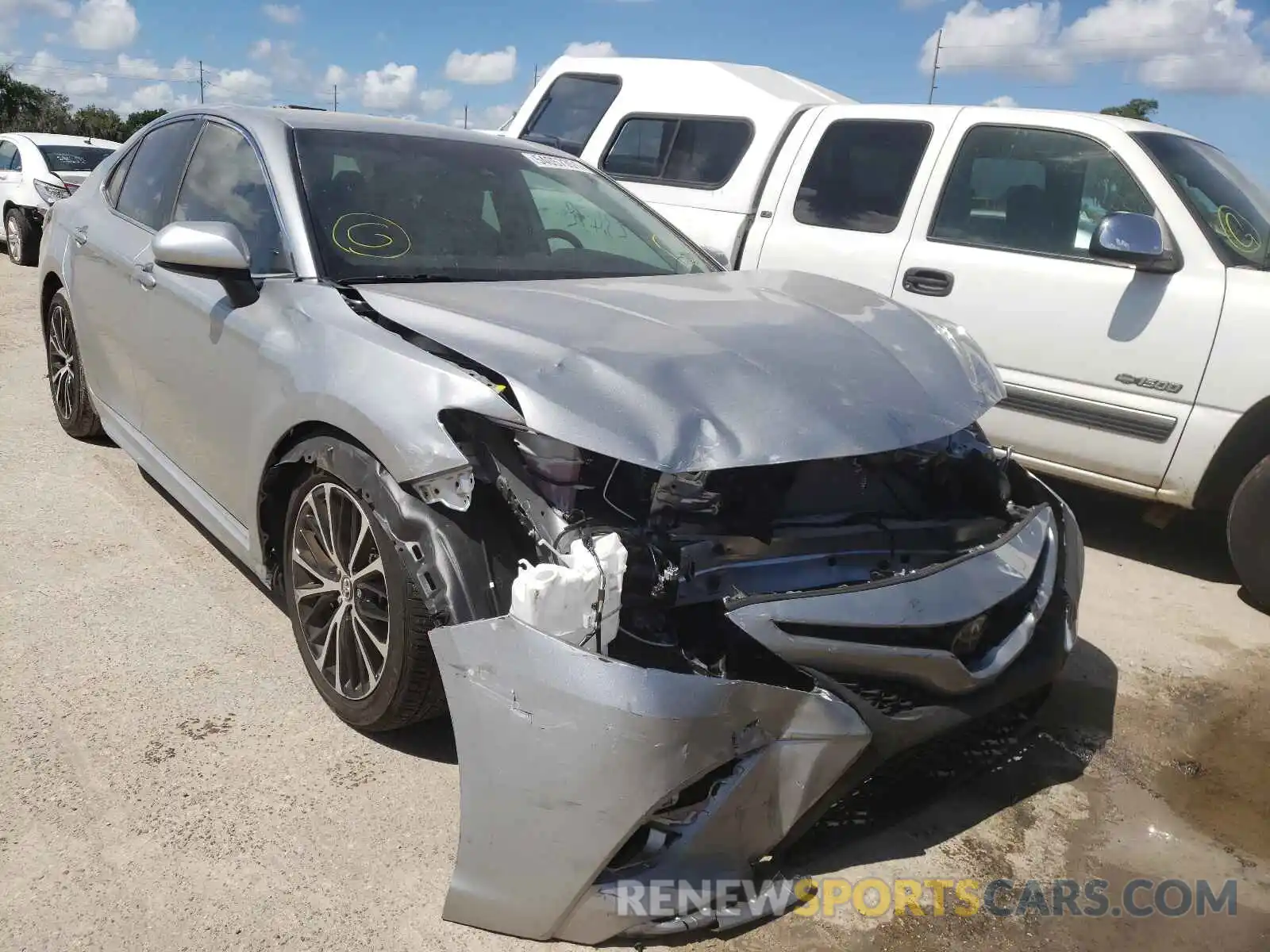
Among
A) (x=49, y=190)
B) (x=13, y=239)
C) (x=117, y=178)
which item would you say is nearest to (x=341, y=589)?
(x=117, y=178)

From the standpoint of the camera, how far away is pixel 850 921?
2.27 metres

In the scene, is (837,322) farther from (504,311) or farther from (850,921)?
(850,921)

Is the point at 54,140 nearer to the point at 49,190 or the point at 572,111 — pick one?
the point at 49,190

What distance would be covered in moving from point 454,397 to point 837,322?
122cm

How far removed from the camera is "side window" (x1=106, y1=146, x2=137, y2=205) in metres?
4.34

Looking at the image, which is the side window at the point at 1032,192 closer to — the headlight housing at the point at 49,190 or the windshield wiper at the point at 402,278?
the windshield wiper at the point at 402,278

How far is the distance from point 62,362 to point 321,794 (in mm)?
3517

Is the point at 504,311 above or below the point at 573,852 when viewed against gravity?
above

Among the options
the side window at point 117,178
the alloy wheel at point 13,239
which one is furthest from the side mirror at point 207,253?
the alloy wheel at point 13,239

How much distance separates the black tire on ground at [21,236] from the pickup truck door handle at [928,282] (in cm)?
1172

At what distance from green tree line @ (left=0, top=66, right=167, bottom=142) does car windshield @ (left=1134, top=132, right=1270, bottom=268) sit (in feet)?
134

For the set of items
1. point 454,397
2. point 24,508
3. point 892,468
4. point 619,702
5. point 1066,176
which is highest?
point 1066,176

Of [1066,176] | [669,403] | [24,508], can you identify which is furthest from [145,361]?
[1066,176]

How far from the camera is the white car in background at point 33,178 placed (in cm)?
1220
